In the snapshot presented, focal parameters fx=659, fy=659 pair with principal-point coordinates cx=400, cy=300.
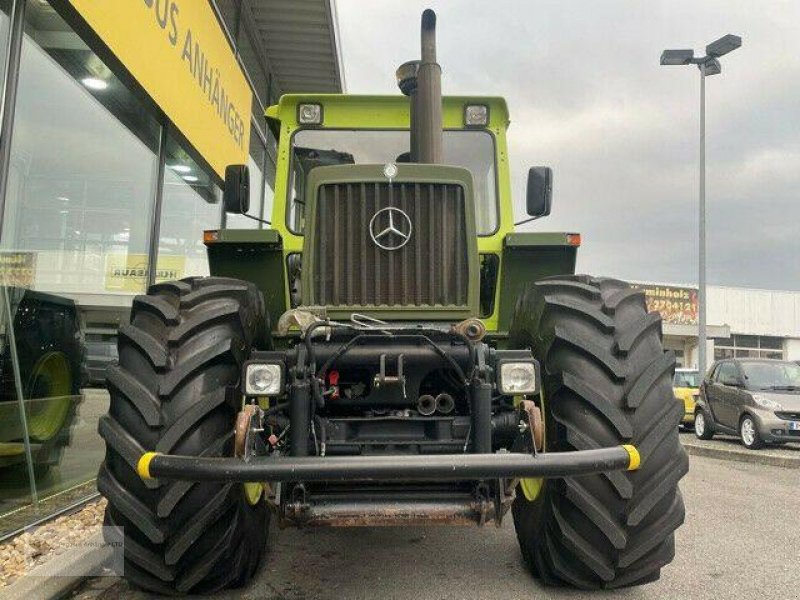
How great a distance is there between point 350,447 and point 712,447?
9.64 m

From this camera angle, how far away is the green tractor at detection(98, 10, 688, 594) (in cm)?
264

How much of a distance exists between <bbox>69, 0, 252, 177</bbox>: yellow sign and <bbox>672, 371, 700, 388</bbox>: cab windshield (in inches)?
518

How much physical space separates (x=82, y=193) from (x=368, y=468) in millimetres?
4230

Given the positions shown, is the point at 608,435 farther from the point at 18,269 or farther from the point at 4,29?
the point at 4,29

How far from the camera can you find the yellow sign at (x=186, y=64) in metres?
5.32

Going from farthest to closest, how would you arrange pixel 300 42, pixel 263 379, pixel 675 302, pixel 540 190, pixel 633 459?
pixel 675 302, pixel 300 42, pixel 540 190, pixel 263 379, pixel 633 459

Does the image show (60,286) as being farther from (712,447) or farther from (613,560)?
(712,447)

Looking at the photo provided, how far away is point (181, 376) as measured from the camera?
2721 mm

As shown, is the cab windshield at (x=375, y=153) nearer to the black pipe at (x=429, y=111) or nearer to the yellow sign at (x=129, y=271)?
the black pipe at (x=429, y=111)

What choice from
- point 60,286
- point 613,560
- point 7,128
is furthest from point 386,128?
point 613,560

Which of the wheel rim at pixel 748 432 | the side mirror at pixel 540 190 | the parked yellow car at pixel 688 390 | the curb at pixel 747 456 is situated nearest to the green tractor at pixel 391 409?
the side mirror at pixel 540 190

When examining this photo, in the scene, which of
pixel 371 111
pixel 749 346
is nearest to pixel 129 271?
pixel 371 111

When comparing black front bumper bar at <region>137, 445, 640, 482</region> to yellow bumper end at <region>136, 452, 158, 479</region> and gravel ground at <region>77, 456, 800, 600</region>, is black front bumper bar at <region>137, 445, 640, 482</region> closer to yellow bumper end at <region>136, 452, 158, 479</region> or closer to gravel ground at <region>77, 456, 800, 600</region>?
yellow bumper end at <region>136, 452, 158, 479</region>

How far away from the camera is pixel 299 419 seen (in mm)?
2672
